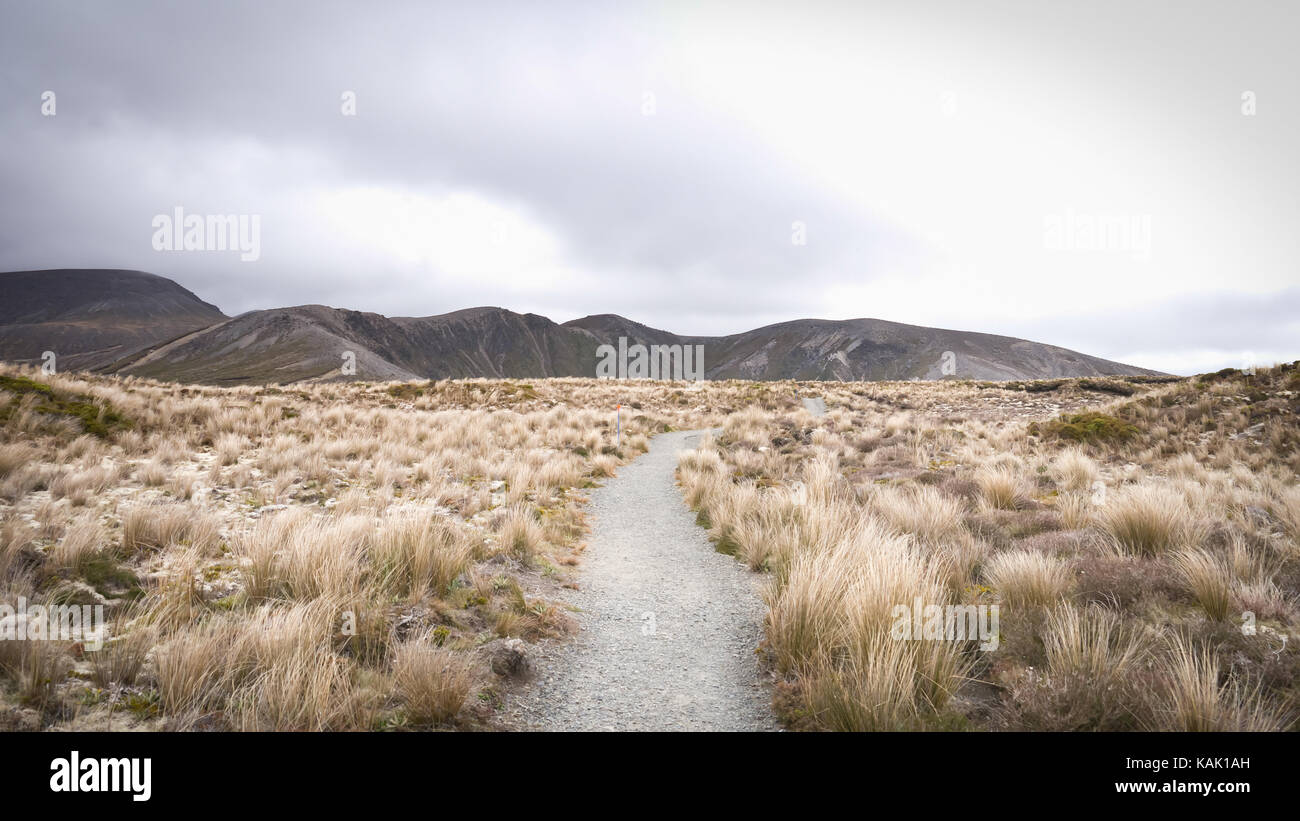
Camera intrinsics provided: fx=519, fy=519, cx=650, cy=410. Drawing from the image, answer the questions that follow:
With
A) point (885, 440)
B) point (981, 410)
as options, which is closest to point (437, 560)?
point (885, 440)

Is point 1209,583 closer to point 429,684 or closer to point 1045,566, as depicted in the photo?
point 1045,566

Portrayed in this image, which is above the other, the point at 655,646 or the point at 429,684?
the point at 429,684

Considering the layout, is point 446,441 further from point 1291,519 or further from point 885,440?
point 1291,519

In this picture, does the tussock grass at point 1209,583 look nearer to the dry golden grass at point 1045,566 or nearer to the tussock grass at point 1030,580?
the dry golden grass at point 1045,566

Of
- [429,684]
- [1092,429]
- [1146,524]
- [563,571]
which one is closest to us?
[429,684]

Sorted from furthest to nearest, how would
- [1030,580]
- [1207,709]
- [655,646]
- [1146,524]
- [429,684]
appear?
[1146,524], [655,646], [1030,580], [429,684], [1207,709]

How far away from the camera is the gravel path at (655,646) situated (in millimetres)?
3973

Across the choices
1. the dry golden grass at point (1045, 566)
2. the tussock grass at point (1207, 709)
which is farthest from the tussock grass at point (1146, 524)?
the tussock grass at point (1207, 709)

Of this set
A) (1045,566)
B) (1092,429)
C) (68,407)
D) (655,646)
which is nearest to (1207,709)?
(1045,566)

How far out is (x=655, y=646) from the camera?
5285 mm

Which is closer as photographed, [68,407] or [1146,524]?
[1146,524]

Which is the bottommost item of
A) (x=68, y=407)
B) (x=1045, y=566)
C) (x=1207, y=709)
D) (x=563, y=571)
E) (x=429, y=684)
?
(x=563, y=571)

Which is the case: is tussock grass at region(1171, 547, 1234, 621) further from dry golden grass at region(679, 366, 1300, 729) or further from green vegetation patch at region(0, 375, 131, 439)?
green vegetation patch at region(0, 375, 131, 439)
